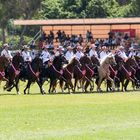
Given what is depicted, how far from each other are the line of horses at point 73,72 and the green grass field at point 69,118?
11.7 ft

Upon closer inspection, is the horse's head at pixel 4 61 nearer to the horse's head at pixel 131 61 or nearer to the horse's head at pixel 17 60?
the horse's head at pixel 17 60

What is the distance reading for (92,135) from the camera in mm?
16141

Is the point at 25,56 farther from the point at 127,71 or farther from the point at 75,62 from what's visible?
the point at 127,71

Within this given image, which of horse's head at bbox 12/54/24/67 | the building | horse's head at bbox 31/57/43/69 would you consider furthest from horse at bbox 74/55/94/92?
the building

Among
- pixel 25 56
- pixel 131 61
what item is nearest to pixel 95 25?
pixel 131 61

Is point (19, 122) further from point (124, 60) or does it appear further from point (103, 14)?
point (103, 14)

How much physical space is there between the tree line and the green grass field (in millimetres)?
58352

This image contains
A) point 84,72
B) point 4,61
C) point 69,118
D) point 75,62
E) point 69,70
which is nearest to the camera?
point 69,118

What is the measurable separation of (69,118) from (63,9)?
7041 cm

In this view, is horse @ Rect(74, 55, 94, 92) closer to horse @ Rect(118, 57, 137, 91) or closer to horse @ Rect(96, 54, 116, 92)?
horse @ Rect(96, 54, 116, 92)

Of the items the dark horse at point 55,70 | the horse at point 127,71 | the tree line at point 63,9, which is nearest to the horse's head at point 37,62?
the dark horse at point 55,70

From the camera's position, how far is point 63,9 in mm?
90062

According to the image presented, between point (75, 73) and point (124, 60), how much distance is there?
10.2 feet

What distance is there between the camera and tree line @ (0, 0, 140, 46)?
3433 inches
